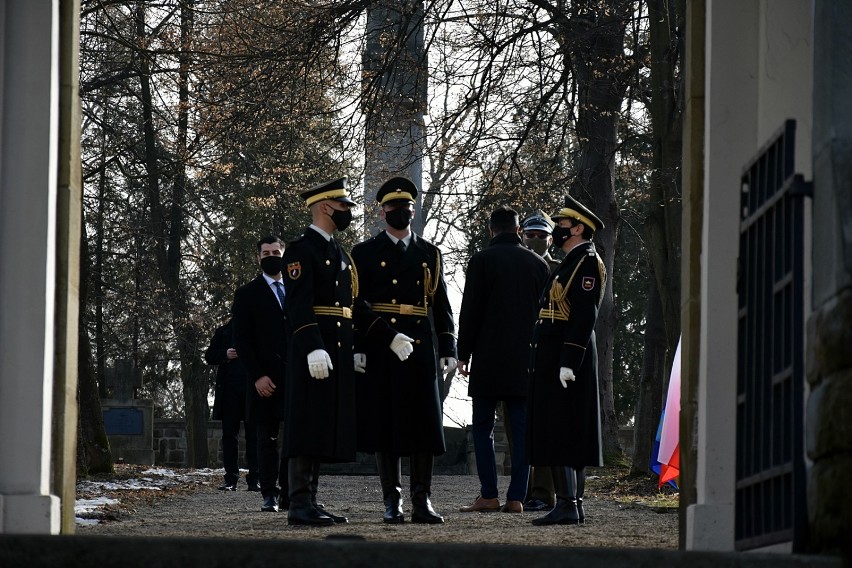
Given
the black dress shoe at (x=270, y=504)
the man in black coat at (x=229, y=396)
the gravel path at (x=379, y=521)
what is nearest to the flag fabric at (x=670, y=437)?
the gravel path at (x=379, y=521)

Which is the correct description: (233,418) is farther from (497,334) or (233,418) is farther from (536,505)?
(497,334)

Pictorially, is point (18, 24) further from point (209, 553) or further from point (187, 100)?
point (187, 100)

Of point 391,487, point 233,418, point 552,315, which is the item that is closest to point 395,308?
point 552,315

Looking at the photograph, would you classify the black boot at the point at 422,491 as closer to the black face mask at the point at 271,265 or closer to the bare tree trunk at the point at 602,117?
the black face mask at the point at 271,265

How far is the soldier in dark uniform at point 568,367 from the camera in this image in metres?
10.9

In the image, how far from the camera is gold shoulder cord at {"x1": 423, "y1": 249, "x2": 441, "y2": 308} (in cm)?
1095

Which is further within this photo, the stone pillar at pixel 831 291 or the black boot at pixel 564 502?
the black boot at pixel 564 502

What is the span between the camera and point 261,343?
43.7 ft

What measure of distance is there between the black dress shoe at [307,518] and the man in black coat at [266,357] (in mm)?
2504

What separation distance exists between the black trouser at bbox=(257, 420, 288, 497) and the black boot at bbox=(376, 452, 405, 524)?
2.07 meters

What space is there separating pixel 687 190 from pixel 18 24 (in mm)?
3390

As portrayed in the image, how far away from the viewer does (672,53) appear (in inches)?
681

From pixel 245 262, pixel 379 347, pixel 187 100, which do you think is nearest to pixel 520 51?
pixel 187 100

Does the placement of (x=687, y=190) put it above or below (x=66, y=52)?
below
